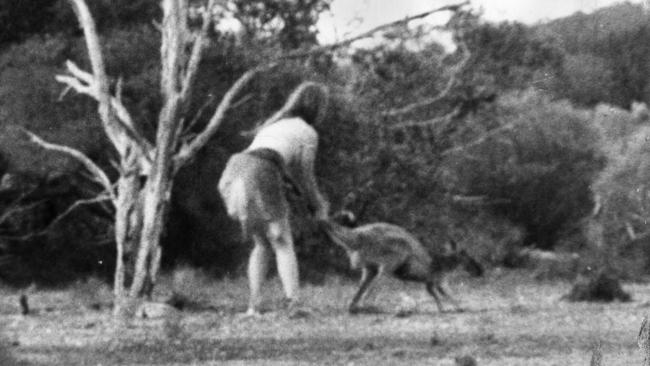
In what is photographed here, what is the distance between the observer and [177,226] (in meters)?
9.49

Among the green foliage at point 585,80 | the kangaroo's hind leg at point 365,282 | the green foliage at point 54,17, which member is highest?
the green foliage at point 54,17

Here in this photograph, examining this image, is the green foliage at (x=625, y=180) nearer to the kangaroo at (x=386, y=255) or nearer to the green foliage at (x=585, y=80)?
the green foliage at (x=585, y=80)

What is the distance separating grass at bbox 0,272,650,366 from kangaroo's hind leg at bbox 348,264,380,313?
0.08 m

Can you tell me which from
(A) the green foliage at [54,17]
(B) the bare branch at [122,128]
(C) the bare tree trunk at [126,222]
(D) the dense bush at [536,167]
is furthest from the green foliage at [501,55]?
(C) the bare tree trunk at [126,222]

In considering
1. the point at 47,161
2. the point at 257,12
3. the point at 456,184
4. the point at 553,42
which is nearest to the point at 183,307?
the point at 47,161

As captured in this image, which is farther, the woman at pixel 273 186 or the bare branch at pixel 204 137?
the bare branch at pixel 204 137

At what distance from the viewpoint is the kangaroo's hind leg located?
7.06 m

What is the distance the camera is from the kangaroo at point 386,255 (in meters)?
7.75

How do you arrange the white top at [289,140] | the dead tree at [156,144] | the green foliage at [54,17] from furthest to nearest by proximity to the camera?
the green foliage at [54,17] < the dead tree at [156,144] < the white top at [289,140]

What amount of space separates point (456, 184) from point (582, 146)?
1187 millimetres

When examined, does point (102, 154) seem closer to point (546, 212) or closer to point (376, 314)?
point (376, 314)

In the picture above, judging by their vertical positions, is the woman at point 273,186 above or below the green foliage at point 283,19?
below

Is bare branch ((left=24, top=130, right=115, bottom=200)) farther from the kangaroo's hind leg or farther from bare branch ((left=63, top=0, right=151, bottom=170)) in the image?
the kangaroo's hind leg

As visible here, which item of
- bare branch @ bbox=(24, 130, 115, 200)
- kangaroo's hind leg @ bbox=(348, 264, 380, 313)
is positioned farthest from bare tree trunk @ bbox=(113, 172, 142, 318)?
kangaroo's hind leg @ bbox=(348, 264, 380, 313)
